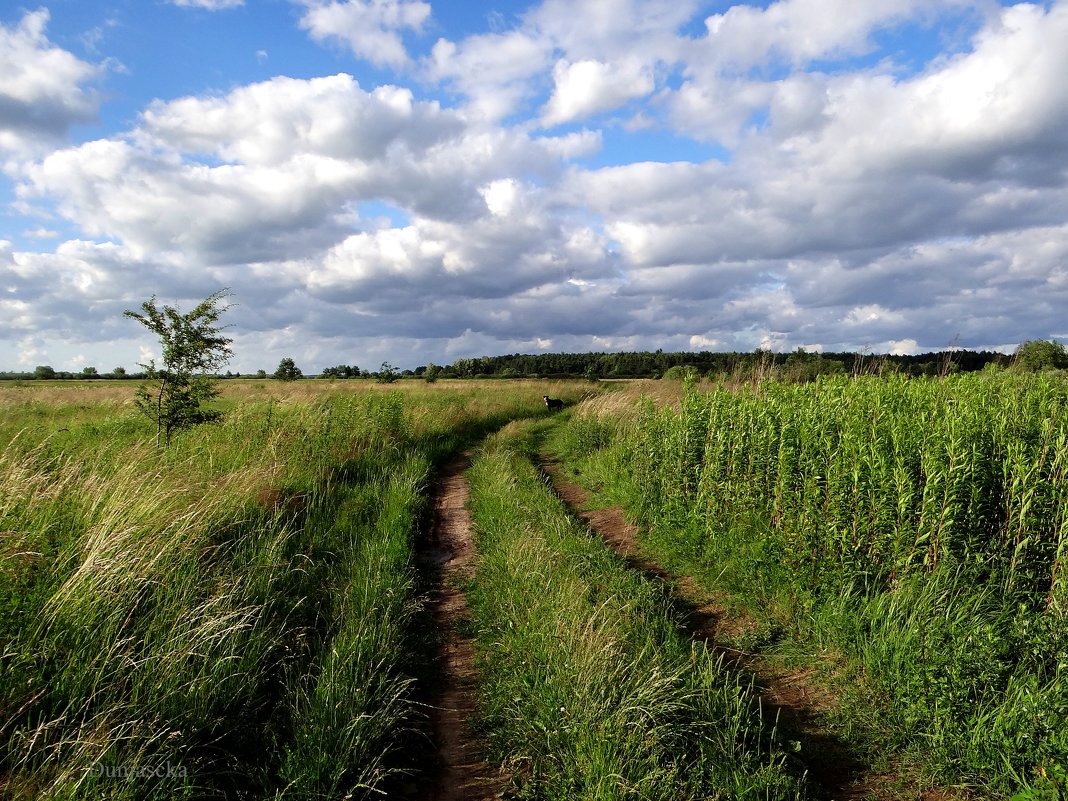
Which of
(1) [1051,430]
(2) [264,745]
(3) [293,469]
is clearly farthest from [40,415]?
(1) [1051,430]

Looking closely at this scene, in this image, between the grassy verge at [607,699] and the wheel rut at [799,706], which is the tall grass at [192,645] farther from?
the wheel rut at [799,706]

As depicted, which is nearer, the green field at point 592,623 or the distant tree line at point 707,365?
the green field at point 592,623

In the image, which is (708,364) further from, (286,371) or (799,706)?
(286,371)

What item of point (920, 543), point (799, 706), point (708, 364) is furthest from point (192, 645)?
point (708, 364)

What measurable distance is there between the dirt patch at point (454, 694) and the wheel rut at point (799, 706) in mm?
2060

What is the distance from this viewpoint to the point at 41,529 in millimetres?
4699

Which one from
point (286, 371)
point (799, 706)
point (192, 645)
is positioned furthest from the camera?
point (286, 371)

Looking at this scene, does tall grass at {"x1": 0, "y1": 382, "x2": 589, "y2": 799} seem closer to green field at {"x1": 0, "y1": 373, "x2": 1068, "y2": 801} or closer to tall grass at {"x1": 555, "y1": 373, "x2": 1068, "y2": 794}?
green field at {"x1": 0, "y1": 373, "x2": 1068, "y2": 801}

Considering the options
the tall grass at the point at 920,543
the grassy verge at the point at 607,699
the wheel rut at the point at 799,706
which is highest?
the tall grass at the point at 920,543

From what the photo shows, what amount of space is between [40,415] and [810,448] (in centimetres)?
2319

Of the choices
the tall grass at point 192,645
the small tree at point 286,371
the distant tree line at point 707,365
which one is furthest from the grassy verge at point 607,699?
the small tree at point 286,371

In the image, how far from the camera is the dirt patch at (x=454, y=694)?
11.6ft

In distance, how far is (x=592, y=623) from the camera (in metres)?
4.55

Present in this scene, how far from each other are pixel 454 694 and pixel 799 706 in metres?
2.70
